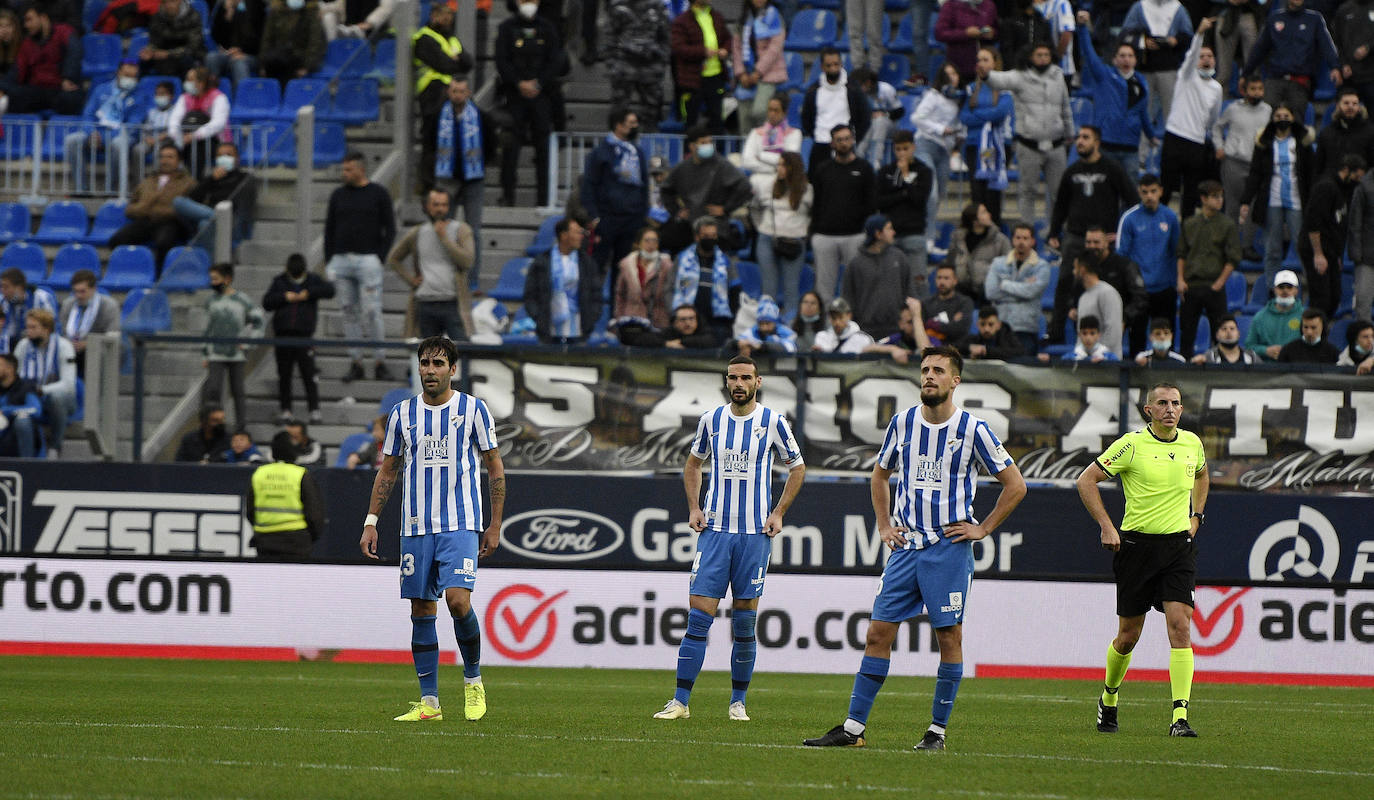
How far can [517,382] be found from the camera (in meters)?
17.0

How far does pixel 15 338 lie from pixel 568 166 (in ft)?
21.1

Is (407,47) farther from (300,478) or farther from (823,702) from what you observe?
(823,702)

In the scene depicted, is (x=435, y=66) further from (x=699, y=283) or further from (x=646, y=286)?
(x=699, y=283)

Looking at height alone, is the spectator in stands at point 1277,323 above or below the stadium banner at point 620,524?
above

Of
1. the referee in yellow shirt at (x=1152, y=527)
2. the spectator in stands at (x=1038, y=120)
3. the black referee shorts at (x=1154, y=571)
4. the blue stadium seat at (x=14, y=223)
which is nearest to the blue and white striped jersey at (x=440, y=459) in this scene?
the referee in yellow shirt at (x=1152, y=527)

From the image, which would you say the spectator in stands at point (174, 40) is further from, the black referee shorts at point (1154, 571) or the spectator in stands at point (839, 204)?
the black referee shorts at point (1154, 571)

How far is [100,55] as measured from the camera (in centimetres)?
2403

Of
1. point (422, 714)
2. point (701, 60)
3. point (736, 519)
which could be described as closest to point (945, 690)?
point (736, 519)

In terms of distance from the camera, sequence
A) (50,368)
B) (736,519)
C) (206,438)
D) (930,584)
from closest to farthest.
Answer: (930,584)
(736,519)
(206,438)
(50,368)

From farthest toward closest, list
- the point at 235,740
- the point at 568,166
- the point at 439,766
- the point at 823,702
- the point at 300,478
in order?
the point at 568,166 → the point at 300,478 → the point at 823,702 → the point at 235,740 → the point at 439,766

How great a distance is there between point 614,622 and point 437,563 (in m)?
5.46

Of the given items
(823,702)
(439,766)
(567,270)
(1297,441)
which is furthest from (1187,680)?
(567,270)

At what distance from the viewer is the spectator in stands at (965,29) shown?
20109mm

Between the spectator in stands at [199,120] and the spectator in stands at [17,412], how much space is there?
4.45 metres
